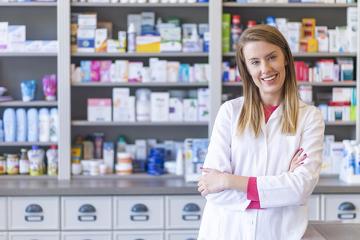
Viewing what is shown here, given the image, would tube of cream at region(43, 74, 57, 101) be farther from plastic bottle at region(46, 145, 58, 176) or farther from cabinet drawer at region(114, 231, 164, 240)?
cabinet drawer at region(114, 231, 164, 240)

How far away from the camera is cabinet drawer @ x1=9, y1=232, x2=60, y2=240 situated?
3883 millimetres

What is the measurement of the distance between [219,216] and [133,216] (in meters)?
1.92

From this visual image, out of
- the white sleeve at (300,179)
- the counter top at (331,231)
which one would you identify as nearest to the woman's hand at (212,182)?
the white sleeve at (300,179)

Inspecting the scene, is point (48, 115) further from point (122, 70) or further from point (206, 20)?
point (206, 20)

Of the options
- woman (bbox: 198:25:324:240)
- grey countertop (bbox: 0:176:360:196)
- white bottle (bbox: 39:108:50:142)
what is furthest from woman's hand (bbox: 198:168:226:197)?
white bottle (bbox: 39:108:50:142)

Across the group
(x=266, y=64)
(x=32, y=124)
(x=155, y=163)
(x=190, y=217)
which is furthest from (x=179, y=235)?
(x=266, y=64)

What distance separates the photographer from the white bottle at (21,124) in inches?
172

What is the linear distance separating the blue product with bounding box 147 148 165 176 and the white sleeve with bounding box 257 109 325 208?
2.40 m

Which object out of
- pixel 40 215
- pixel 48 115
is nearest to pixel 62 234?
pixel 40 215

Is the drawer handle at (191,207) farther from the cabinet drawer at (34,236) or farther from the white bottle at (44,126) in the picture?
the white bottle at (44,126)

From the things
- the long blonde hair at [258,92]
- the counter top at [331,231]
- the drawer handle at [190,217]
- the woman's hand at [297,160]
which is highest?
the long blonde hair at [258,92]

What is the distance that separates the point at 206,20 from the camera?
15.2ft

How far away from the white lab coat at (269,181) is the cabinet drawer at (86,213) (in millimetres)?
1906

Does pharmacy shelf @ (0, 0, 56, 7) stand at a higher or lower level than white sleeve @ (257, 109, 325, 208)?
higher
